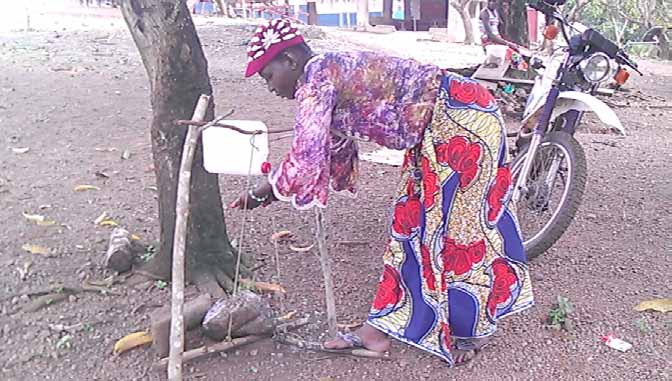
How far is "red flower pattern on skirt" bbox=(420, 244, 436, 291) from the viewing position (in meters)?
2.82

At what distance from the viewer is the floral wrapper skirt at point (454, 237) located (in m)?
2.71

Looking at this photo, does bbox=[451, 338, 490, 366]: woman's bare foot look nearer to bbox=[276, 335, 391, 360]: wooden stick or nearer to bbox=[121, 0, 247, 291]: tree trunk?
bbox=[276, 335, 391, 360]: wooden stick

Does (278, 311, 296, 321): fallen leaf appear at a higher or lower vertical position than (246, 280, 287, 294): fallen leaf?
lower

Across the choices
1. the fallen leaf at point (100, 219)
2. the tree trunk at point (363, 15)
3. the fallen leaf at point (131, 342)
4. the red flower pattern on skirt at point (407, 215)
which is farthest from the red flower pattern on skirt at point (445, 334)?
the tree trunk at point (363, 15)

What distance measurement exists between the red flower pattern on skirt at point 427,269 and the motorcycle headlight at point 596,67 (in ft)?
5.06

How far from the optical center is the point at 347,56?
2.62 metres

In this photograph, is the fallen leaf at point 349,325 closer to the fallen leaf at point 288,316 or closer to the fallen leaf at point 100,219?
the fallen leaf at point 288,316

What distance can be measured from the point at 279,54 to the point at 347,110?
324 mm

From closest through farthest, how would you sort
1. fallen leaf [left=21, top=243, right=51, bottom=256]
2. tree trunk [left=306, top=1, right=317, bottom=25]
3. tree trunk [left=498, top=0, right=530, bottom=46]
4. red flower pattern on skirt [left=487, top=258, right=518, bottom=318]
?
red flower pattern on skirt [left=487, top=258, right=518, bottom=318] → fallen leaf [left=21, top=243, right=51, bottom=256] → tree trunk [left=498, top=0, right=530, bottom=46] → tree trunk [left=306, top=1, right=317, bottom=25]

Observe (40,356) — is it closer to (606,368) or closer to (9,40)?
(606,368)

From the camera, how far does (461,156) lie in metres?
2.71

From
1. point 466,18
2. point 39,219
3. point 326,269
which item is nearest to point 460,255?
point 326,269

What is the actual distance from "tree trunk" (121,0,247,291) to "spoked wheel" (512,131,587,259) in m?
1.55

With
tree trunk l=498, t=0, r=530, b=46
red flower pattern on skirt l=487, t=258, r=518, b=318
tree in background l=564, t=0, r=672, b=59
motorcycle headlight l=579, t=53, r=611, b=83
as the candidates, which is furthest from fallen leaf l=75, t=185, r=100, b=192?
tree in background l=564, t=0, r=672, b=59
